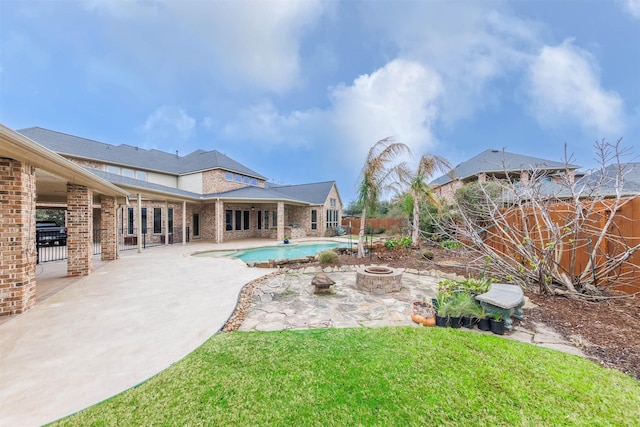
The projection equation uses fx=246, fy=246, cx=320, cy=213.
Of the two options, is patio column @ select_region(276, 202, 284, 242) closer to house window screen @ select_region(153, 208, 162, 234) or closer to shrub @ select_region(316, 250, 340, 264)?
house window screen @ select_region(153, 208, 162, 234)

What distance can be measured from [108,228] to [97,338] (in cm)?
835

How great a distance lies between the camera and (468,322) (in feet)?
13.1

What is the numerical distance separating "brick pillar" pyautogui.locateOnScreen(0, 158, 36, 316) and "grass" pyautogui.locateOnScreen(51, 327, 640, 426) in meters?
3.97

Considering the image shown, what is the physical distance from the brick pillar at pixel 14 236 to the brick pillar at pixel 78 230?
317cm

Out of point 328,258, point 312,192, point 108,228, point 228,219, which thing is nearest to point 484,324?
point 328,258

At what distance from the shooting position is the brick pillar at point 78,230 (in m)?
7.19

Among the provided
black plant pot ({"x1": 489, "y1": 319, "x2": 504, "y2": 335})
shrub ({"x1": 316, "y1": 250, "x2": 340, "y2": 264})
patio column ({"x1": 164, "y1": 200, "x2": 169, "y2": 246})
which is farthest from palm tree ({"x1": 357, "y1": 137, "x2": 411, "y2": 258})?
patio column ({"x1": 164, "y1": 200, "x2": 169, "y2": 246})

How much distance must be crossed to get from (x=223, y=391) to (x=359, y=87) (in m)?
16.6

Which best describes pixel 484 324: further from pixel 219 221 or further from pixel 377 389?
pixel 219 221

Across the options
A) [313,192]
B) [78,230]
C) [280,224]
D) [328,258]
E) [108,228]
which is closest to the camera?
[78,230]

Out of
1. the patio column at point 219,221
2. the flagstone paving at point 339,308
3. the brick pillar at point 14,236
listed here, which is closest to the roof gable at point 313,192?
the patio column at point 219,221

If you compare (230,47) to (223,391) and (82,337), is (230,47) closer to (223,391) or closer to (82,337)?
(82,337)

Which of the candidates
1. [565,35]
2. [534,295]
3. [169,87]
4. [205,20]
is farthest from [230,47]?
[534,295]

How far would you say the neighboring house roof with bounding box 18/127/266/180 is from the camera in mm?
15062
